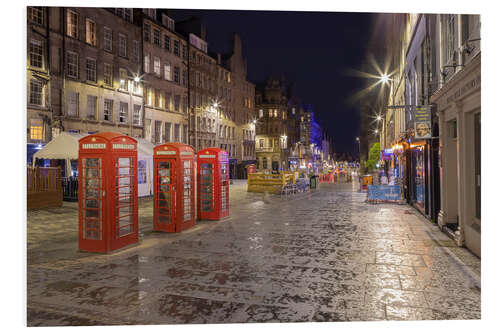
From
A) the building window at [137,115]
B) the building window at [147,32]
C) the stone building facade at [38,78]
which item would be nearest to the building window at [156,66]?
the building window at [147,32]

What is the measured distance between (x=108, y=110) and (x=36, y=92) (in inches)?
271

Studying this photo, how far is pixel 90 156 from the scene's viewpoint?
8781mm

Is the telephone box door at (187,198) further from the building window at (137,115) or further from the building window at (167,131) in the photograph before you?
the building window at (167,131)

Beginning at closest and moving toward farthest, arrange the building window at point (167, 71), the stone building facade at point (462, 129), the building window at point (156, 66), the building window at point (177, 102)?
the stone building facade at point (462, 129)
the building window at point (156, 66)
the building window at point (167, 71)
the building window at point (177, 102)

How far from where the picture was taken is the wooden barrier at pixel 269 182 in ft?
84.7

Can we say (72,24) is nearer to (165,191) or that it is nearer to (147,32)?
(147,32)

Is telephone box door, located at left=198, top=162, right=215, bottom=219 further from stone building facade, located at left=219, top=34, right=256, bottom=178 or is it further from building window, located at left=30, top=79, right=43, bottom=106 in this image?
stone building facade, located at left=219, top=34, right=256, bottom=178

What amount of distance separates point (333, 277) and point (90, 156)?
19.8 ft

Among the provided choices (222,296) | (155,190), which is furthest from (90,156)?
(222,296)

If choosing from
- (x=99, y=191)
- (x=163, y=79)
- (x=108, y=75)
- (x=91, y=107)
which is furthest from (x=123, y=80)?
(x=99, y=191)

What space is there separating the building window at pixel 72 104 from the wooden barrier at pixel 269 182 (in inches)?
563

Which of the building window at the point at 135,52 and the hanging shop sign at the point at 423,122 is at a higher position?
the building window at the point at 135,52

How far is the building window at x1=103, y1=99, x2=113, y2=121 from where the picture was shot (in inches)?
1247

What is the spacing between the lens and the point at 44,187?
1830 centimetres
